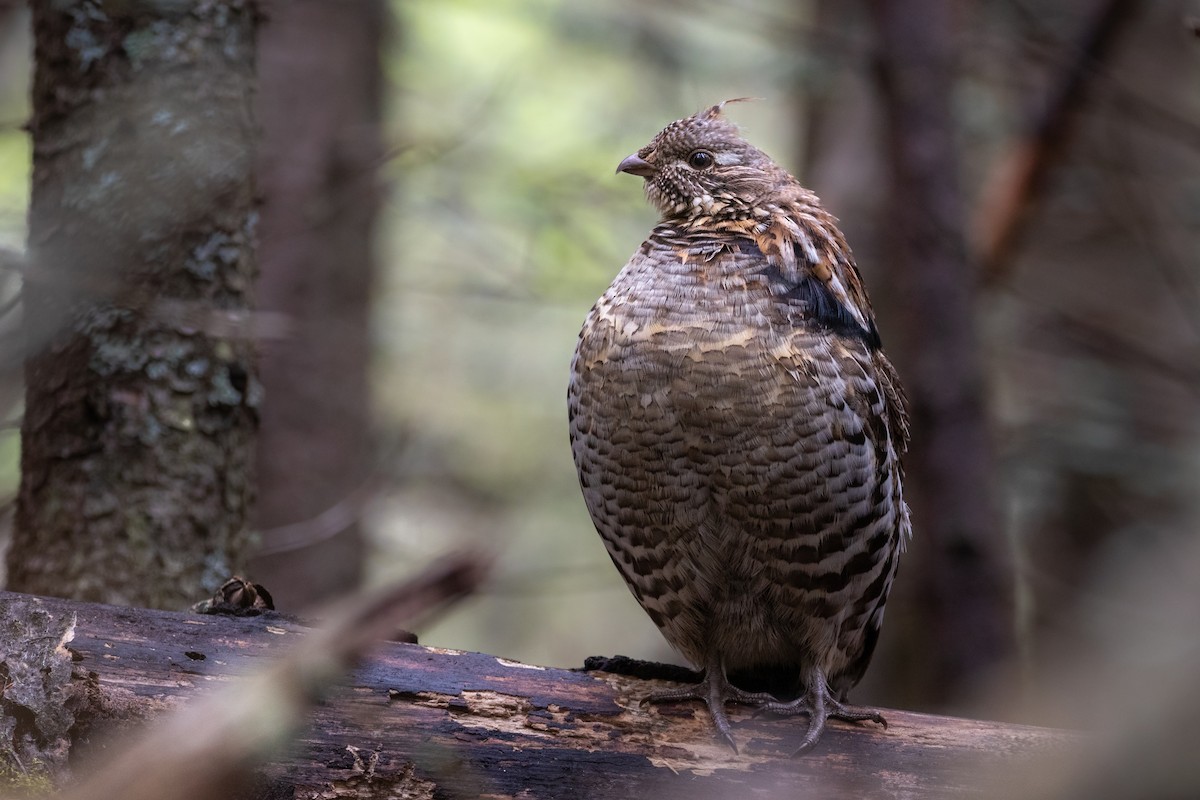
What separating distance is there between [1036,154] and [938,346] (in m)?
1.22

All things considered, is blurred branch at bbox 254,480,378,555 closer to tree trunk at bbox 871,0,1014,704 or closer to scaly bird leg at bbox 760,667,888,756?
scaly bird leg at bbox 760,667,888,756

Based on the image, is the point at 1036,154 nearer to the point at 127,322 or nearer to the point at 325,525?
the point at 325,525

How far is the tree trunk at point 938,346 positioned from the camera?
548 centimetres

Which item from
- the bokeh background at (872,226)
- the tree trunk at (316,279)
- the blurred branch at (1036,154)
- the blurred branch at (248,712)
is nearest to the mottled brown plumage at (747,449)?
the bokeh background at (872,226)

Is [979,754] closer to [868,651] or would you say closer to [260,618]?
[868,651]

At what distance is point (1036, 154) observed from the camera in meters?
5.90

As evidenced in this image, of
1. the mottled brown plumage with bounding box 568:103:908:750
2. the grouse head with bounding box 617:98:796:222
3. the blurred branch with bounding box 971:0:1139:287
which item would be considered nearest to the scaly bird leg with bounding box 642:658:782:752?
the mottled brown plumage with bounding box 568:103:908:750

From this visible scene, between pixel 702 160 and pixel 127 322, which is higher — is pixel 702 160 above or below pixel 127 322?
above

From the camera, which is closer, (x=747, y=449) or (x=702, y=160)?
(x=747, y=449)

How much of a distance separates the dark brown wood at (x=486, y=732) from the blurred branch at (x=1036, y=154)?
349cm

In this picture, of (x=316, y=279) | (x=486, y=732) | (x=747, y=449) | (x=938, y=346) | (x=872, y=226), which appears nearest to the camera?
(x=486, y=732)

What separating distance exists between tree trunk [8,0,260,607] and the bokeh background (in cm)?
84

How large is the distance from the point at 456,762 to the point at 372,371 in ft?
12.1

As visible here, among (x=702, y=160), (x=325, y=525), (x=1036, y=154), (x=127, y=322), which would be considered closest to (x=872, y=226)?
A: (x=1036, y=154)
